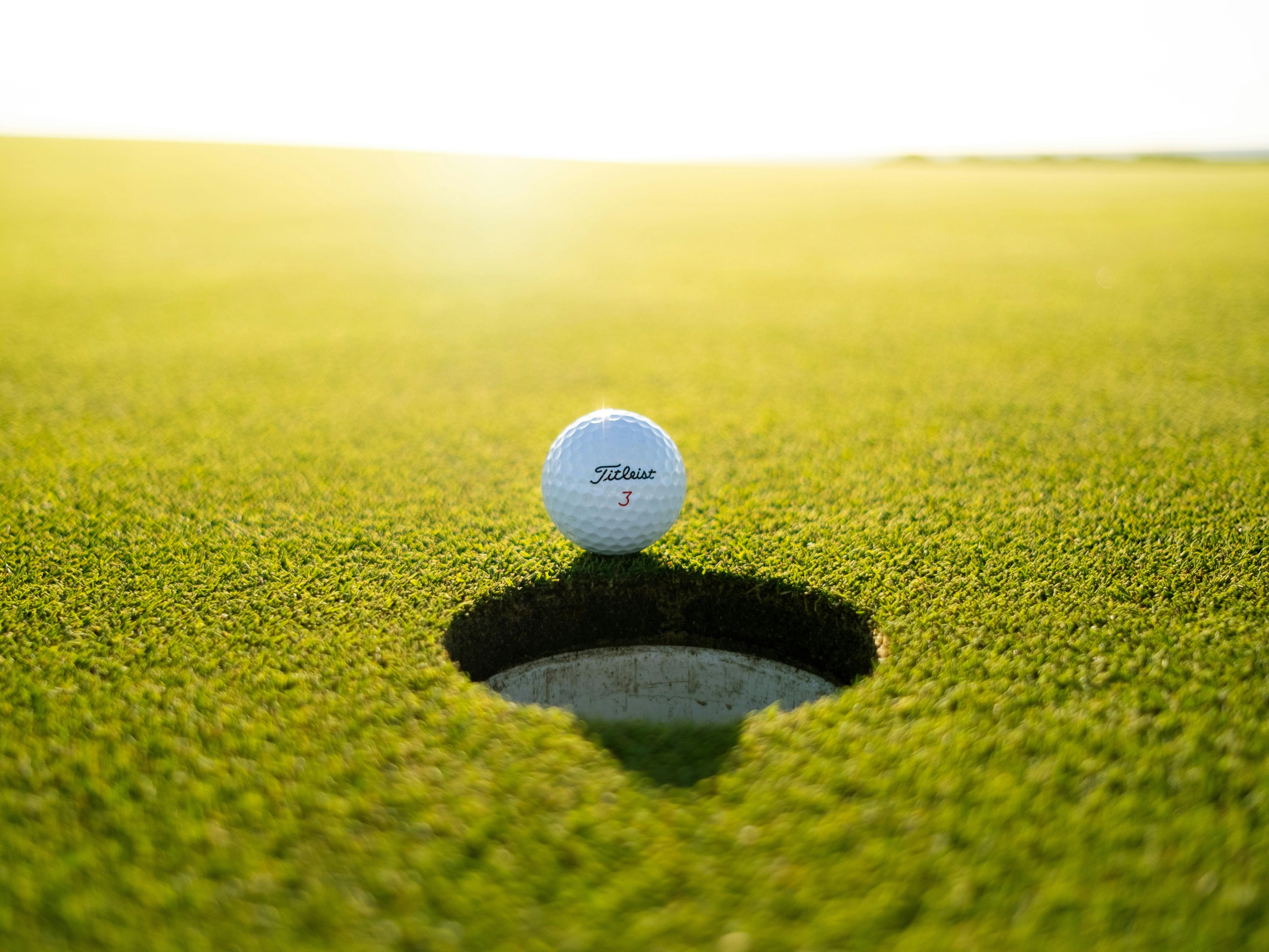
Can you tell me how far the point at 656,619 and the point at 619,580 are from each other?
0.19m

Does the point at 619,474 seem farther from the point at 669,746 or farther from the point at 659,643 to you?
the point at 669,746

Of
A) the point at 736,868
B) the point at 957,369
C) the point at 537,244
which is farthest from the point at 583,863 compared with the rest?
the point at 537,244

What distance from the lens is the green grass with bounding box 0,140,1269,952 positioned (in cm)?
132

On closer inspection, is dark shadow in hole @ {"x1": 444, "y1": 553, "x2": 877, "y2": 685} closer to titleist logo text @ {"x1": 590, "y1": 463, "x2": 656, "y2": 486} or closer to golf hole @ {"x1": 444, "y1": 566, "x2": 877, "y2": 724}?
golf hole @ {"x1": 444, "y1": 566, "x2": 877, "y2": 724}

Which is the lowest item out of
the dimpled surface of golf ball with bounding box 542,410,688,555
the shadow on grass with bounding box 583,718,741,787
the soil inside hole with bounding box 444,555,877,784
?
the shadow on grass with bounding box 583,718,741,787

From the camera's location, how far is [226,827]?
1.46 metres

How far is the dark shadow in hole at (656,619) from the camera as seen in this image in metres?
2.26

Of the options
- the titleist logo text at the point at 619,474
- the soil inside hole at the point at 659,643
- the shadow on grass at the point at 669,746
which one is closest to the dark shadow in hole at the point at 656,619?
the soil inside hole at the point at 659,643

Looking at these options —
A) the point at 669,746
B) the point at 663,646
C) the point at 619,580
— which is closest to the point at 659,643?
the point at 663,646

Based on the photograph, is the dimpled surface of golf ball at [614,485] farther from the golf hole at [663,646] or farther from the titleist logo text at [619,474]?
the golf hole at [663,646]

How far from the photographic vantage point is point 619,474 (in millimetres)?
2482

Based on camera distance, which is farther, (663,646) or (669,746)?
(663,646)

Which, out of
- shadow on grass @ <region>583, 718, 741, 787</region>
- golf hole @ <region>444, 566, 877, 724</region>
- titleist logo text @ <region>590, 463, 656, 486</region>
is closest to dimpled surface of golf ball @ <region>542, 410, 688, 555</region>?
titleist logo text @ <region>590, 463, 656, 486</region>

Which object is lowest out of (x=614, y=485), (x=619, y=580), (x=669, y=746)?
(x=669, y=746)
